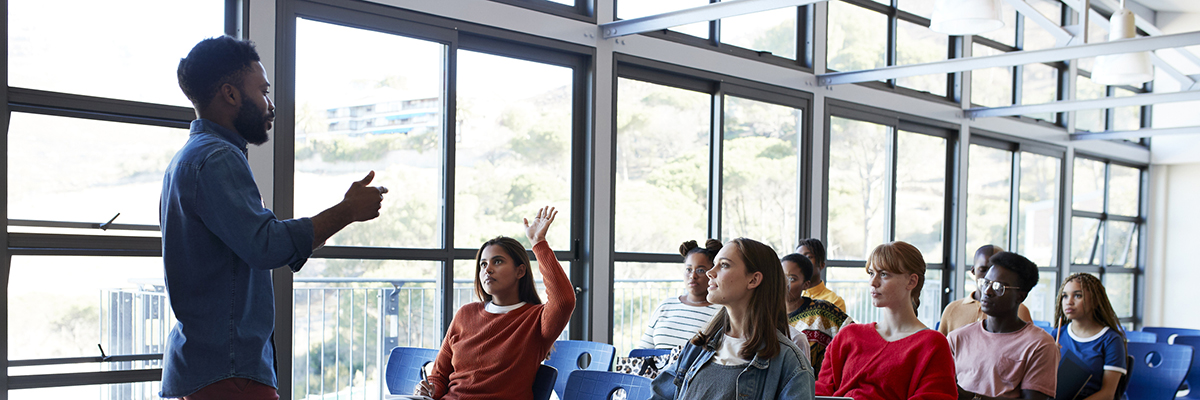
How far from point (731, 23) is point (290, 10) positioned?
3.19m

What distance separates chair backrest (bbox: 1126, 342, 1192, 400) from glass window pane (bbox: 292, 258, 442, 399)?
3.44m

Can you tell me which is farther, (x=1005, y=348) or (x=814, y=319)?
Answer: (x=814, y=319)

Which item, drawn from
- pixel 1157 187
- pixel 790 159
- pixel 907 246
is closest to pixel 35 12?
pixel 907 246

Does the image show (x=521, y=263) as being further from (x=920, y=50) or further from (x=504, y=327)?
(x=920, y=50)

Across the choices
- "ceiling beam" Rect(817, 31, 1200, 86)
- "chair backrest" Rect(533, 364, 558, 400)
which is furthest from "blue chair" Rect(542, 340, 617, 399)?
"ceiling beam" Rect(817, 31, 1200, 86)

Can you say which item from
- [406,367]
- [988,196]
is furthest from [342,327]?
[988,196]

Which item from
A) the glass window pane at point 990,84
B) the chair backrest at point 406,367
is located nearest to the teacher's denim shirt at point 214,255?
the chair backrest at point 406,367

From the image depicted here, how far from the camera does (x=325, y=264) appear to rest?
13.8 ft

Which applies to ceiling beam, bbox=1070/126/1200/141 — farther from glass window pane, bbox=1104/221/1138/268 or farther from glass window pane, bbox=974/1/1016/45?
glass window pane, bbox=1104/221/1138/268

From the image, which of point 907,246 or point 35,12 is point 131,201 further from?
point 907,246

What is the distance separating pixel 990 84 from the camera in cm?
848

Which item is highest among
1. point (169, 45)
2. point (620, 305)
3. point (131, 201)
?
point (169, 45)

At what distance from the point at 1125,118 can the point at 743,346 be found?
9550mm

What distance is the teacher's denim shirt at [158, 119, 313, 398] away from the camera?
1.65 metres
